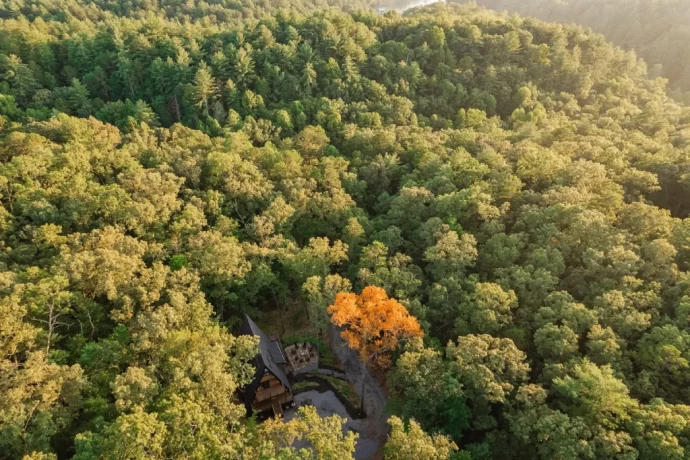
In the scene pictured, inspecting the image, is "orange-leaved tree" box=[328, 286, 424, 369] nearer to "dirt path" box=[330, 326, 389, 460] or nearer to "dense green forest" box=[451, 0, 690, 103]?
"dirt path" box=[330, 326, 389, 460]

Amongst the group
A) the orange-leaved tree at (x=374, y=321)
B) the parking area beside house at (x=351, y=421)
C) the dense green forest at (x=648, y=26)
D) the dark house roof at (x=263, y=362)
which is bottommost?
the parking area beside house at (x=351, y=421)

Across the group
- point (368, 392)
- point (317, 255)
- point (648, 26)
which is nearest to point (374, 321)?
point (368, 392)

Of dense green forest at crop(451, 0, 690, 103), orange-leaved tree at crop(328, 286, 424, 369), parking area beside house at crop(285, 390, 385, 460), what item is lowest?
parking area beside house at crop(285, 390, 385, 460)

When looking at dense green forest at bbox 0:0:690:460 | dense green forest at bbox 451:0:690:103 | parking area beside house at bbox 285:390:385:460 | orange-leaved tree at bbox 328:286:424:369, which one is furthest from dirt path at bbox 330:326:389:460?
dense green forest at bbox 451:0:690:103

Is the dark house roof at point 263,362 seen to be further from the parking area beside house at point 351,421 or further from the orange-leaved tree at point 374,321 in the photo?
the orange-leaved tree at point 374,321

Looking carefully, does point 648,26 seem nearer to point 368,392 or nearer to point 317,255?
point 317,255

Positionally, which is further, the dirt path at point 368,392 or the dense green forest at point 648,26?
the dense green forest at point 648,26

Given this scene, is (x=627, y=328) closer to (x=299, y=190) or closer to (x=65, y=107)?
(x=299, y=190)

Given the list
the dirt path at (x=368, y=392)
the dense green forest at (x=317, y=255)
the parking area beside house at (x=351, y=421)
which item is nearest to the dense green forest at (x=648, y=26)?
the dense green forest at (x=317, y=255)
